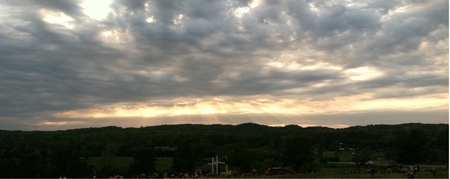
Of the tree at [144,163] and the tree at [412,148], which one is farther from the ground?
the tree at [412,148]

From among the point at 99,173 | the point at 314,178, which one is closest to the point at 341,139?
the point at 99,173

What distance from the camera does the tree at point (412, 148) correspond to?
40.8 m

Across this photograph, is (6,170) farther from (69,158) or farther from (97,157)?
(97,157)

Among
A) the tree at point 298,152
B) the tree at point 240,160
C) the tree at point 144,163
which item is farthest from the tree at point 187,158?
the tree at point 298,152

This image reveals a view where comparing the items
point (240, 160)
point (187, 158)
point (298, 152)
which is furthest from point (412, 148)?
point (187, 158)

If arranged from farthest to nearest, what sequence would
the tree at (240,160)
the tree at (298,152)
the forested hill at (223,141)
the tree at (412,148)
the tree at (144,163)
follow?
the forested hill at (223,141)
the tree at (240,160)
the tree at (144,163)
the tree at (298,152)
the tree at (412,148)

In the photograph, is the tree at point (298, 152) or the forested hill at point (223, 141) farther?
the forested hill at point (223, 141)

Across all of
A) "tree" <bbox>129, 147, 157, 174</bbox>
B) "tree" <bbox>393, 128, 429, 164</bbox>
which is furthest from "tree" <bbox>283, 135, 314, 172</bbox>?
"tree" <bbox>129, 147, 157, 174</bbox>

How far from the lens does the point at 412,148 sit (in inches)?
1615

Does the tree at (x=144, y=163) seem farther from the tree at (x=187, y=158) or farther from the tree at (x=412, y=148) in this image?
the tree at (x=412, y=148)

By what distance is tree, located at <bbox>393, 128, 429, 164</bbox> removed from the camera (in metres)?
40.8

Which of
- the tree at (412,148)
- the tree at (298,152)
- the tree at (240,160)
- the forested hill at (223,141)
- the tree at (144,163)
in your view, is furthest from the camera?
the forested hill at (223,141)

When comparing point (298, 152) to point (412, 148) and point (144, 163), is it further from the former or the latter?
point (144, 163)

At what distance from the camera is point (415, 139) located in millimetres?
41281
